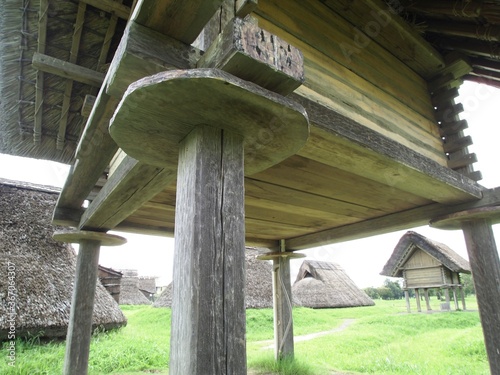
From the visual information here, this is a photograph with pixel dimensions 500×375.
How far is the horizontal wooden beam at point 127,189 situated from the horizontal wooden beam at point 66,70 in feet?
2.99

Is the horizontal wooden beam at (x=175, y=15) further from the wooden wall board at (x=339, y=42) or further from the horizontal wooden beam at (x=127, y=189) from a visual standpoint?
the horizontal wooden beam at (x=127, y=189)

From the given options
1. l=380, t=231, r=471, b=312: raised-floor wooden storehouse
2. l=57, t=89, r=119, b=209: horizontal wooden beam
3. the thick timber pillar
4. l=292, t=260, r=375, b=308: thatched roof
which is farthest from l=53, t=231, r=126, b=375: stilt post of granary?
l=380, t=231, r=471, b=312: raised-floor wooden storehouse

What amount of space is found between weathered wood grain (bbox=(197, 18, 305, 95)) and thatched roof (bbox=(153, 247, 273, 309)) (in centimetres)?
1188

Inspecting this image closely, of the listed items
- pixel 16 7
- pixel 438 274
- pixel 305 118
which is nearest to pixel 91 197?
pixel 16 7

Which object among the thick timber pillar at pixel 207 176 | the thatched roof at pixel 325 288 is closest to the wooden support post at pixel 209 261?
the thick timber pillar at pixel 207 176

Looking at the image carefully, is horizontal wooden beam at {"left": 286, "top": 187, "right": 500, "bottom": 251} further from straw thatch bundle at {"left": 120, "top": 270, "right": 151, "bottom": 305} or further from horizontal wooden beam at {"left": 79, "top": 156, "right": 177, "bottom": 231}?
straw thatch bundle at {"left": 120, "top": 270, "right": 151, "bottom": 305}

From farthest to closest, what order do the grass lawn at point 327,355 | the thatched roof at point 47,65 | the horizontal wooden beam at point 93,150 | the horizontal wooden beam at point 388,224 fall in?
the grass lawn at point 327,355 → the horizontal wooden beam at point 388,224 → the thatched roof at point 47,65 → the horizontal wooden beam at point 93,150

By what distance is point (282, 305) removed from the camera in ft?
18.1

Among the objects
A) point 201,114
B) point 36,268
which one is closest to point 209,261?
point 201,114

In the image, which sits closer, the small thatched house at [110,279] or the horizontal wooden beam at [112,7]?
the horizontal wooden beam at [112,7]

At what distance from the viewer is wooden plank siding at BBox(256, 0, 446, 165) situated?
208 centimetres

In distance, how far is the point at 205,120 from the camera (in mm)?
1331

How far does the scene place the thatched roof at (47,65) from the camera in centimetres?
246

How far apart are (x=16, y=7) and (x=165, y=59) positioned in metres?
1.87
